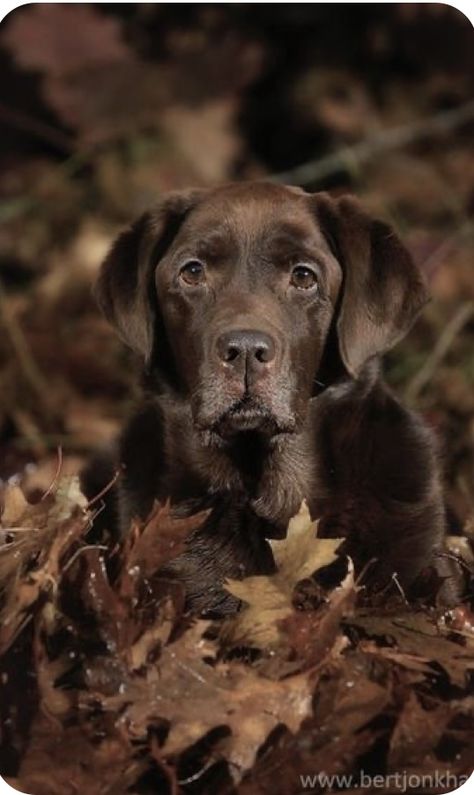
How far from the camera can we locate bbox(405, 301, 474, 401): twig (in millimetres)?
7797

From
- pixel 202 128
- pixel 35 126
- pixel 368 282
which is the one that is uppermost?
pixel 368 282

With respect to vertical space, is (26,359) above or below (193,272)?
below

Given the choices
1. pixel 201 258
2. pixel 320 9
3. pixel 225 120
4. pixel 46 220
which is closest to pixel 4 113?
pixel 46 220

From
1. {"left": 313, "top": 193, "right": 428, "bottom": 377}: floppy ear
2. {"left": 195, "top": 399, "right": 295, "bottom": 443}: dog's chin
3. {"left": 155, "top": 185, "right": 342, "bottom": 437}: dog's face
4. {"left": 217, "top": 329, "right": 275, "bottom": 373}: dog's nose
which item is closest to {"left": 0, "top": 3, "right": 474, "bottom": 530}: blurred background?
{"left": 313, "top": 193, "right": 428, "bottom": 377}: floppy ear

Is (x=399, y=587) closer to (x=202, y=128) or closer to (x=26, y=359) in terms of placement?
(x=26, y=359)

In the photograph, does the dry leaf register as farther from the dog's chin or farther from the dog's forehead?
the dog's forehead

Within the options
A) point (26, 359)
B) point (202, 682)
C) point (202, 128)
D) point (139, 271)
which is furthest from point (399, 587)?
point (202, 128)

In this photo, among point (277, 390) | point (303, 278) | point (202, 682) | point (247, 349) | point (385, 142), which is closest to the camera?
point (202, 682)

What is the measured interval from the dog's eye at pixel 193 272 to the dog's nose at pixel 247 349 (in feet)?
1.18

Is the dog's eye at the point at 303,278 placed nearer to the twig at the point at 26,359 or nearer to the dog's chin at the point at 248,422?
the dog's chin at the point at 248,422

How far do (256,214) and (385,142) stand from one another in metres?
6.70

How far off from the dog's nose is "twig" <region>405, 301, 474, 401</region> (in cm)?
349

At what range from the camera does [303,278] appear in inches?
176

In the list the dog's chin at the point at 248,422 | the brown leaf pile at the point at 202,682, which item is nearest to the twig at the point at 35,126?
the dog's chin at the point at 248,422
